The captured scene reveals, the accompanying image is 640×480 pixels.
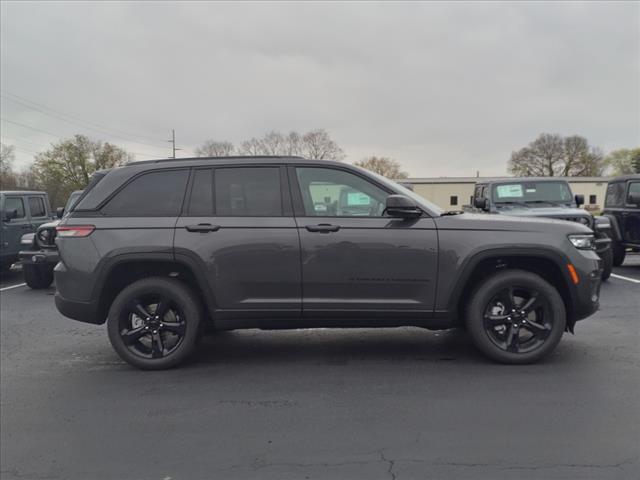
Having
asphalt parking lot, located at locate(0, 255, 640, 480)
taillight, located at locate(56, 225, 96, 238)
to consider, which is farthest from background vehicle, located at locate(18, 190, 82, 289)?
taillight, located at locate(56, 225, 96, 238)

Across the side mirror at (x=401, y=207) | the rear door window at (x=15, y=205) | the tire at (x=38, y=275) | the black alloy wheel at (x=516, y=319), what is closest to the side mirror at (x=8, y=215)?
the rear door window at (x=15, y=205)

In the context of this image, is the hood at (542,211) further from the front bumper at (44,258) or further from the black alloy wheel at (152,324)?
the front bumper at (44,258)

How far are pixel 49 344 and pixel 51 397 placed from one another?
182cm

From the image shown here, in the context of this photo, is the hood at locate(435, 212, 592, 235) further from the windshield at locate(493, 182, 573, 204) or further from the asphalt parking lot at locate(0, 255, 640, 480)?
the windshield at locate(493, 182, 573, 204)

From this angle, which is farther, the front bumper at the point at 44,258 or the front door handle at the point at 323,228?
the front bumper at the point at 44,258

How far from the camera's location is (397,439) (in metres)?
3.23

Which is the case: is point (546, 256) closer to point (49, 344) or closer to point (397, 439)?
point (397, 439)

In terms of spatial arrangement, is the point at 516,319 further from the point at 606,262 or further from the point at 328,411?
the point at 606,262

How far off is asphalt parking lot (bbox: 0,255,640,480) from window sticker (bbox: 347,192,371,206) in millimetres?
1532

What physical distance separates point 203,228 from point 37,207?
937cm

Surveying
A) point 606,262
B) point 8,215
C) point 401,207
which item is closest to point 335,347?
point 401,207

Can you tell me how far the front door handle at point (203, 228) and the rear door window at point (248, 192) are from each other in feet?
0.49

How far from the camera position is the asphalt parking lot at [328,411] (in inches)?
117

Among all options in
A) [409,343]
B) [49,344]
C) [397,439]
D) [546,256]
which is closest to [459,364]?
[409,343]
